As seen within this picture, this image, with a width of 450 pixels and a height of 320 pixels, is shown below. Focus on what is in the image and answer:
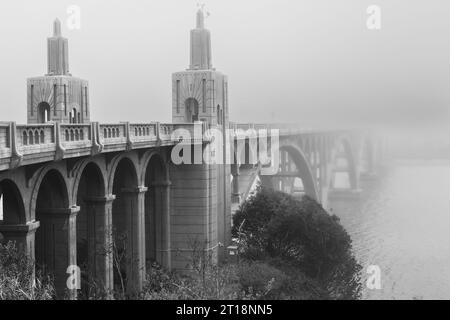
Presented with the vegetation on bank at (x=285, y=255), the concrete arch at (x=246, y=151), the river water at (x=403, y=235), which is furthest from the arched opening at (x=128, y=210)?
the concrete arch at (x=246, y=151)

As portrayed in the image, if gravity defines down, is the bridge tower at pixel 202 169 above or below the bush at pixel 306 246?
above

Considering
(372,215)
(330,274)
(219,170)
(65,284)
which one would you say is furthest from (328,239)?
(372,215)

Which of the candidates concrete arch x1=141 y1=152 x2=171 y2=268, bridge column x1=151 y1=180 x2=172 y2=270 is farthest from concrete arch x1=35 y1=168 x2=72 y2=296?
bridge column x1=151 y1=180 x2=172 y2=270

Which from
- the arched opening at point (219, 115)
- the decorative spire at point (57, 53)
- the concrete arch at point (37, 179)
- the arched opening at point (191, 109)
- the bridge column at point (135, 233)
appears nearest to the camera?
the concrete arch at point (37, 179)

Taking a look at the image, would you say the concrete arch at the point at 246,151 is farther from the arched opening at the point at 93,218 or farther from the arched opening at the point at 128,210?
the arched opening at the point at 93,218

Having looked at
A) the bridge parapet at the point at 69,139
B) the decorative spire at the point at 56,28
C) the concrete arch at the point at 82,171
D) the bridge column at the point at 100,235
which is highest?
the decorative spire at the point at 56,28

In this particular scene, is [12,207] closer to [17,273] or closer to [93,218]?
[17,273]

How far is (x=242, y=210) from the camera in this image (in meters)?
40.0

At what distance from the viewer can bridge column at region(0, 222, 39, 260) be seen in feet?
62.3

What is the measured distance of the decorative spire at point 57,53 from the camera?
1305 inches

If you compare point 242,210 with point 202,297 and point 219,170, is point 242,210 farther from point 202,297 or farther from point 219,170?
point 202,297

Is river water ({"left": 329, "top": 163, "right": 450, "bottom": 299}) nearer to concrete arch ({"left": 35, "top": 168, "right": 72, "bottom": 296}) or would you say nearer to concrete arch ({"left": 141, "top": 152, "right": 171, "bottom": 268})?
concrete arch ({"left": 141, "top": 152, "right": 171, "bottom": 268})

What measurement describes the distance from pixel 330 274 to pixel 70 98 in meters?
14.3

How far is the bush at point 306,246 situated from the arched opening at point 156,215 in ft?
14.9
